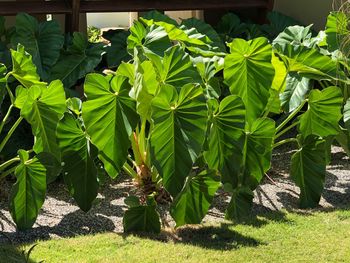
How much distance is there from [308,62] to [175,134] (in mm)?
1427

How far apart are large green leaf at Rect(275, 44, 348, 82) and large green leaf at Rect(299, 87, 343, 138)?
0.90ft

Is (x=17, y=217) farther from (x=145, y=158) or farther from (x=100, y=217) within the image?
(x=145, y=158)

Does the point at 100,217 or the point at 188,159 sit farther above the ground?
the point at 188,159

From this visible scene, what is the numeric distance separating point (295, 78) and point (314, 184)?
99cm

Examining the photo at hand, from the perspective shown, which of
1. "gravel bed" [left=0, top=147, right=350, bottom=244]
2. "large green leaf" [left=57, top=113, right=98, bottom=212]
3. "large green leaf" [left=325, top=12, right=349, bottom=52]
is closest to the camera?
"large green leaf" [left=57, top=113, right=98, bottom=212]

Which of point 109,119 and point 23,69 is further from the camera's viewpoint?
point 23,69

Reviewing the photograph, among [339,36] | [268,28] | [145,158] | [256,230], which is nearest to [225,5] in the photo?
[268,28]

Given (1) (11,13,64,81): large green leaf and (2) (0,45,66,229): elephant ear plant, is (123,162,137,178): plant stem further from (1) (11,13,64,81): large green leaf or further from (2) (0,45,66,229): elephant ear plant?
(1) (11,13,64,81): large green leaf

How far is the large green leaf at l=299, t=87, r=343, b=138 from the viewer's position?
17.7ft

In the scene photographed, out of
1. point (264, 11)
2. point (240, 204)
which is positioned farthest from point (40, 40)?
point (264, 11)

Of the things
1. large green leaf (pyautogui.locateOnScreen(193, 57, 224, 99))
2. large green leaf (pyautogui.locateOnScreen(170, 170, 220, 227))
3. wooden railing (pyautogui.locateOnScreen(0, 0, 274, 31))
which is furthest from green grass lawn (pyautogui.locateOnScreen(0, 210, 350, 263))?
wooden railing (pyautogui.locateOnScreen(0, 0, 274, 31))

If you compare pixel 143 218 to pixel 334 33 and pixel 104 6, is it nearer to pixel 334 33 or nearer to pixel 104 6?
pixel 334 33

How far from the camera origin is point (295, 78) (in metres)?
6.02

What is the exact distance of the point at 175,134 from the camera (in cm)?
460
